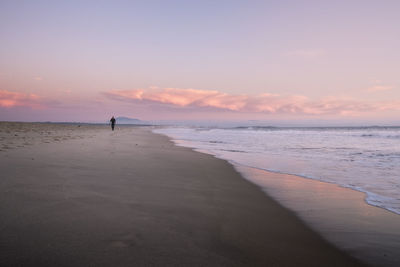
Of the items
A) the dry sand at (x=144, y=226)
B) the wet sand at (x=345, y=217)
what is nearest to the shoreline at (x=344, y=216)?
the wet sand at (x=345, y=217)

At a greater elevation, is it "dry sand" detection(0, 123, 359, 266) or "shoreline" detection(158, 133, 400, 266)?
"dry sand" detection(0, 123, 359, 266)

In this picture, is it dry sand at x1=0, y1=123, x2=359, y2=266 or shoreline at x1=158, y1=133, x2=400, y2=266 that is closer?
dry sand at x1=0, y1=123, x2=359, y2=266

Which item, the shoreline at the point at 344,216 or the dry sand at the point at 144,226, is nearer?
the dry sand at the point at 144,226

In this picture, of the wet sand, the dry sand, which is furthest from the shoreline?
the dry sand

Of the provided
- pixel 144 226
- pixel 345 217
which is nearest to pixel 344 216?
pixel 345 217

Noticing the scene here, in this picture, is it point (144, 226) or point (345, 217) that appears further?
point (345, 217)

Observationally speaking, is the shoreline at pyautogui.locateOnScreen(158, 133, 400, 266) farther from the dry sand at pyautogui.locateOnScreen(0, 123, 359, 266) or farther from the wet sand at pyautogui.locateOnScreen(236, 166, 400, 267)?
the dry sand at pyautogui.locateOnScreen(0, 123, 359, 266)

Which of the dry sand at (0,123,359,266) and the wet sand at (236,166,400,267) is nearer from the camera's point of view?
the dry sand at (0,123,359,266)

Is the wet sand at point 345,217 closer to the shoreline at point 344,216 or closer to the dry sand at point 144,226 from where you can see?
the shoreline at point 344,216

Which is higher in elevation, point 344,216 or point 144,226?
point 144,226

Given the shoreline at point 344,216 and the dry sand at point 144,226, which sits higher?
the dry sand at point 144,226

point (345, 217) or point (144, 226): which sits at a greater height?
point (144, 226)

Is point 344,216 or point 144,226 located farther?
point 344,216

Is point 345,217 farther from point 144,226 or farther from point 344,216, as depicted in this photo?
point 144,226
